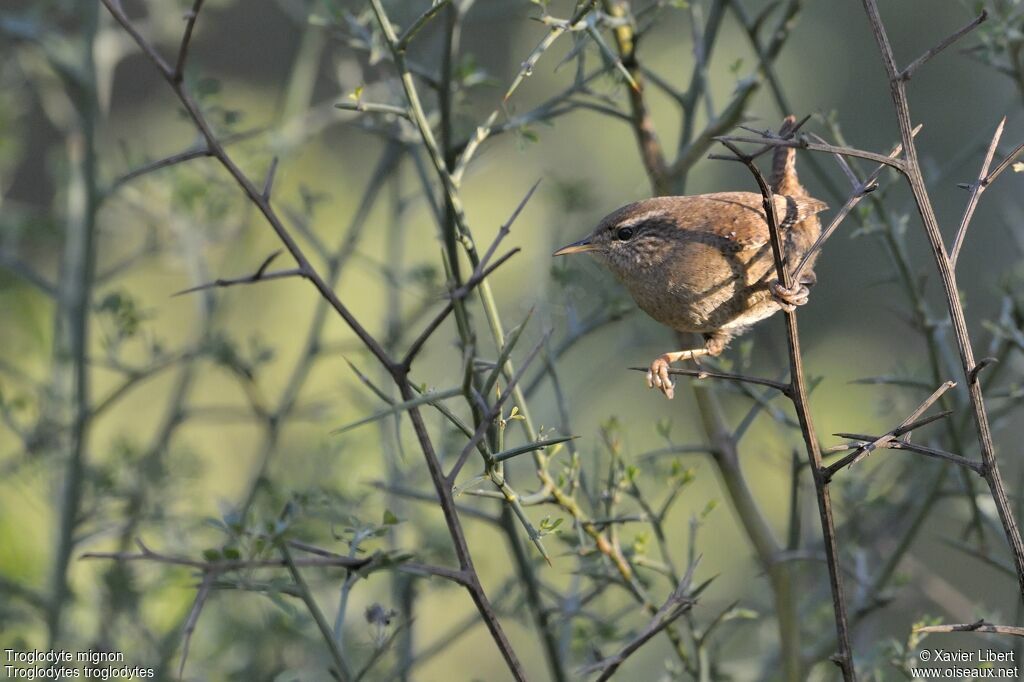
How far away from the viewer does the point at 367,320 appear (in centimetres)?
554

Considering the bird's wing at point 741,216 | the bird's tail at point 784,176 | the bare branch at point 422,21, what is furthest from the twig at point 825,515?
the bird's tail at point 784,176

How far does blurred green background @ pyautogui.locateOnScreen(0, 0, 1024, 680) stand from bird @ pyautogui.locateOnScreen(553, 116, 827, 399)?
0.57ft

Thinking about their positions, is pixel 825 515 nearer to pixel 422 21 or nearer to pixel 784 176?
A: pixel 422 21

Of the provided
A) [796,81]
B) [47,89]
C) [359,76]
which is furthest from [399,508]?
[796,81]

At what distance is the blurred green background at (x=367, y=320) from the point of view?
9.57 feet

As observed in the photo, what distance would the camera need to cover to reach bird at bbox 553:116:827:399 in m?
2.06

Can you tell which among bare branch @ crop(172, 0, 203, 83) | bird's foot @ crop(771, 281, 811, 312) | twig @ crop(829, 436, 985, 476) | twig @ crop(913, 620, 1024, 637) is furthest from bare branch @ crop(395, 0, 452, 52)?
twig @ crop(913, 620, 1024, 637)

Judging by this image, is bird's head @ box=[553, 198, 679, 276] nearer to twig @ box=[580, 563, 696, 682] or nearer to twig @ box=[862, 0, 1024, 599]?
twig @ box=[580, 563, 696, 682]

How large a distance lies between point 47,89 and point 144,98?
3.32 metres

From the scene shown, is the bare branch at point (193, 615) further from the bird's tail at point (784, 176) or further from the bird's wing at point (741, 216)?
the bird's tail at point (784, 176)

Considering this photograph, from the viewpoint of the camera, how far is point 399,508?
3.20m

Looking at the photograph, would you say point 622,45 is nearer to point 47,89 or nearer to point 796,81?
point 47,89

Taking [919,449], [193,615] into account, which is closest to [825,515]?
[919,449]

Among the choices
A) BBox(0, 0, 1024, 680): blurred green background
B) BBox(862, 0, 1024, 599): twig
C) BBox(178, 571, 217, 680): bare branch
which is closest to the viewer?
BBox(178, 571, 217, 680): bare branch
